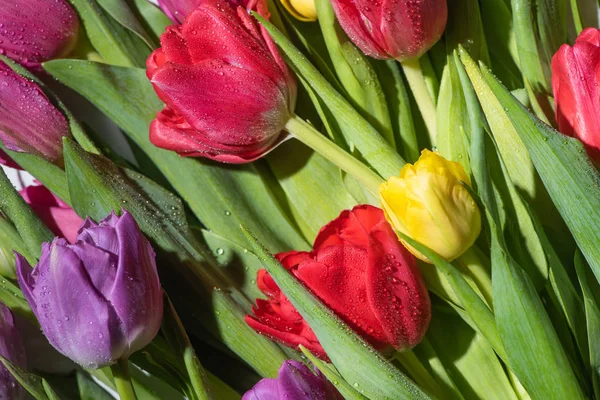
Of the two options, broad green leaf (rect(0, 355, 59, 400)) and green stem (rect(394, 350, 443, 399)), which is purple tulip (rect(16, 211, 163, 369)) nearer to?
broad green leaf (rect(0, 355, 59, 400))

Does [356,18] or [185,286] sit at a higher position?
[356,18]

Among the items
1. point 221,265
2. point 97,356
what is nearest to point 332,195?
point 221,265

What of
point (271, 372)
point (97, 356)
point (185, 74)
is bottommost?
point (271, 372)

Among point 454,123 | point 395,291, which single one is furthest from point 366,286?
point 454,123

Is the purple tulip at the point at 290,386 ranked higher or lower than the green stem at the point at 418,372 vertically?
higher

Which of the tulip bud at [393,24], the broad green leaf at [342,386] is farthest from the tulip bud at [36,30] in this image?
the broad green leaf at [342,386]

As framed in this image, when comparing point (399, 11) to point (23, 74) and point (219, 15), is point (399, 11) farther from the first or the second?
point (23, 74)

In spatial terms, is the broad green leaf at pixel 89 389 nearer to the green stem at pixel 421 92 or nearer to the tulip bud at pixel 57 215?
the tulip bud at pixel 57 215
